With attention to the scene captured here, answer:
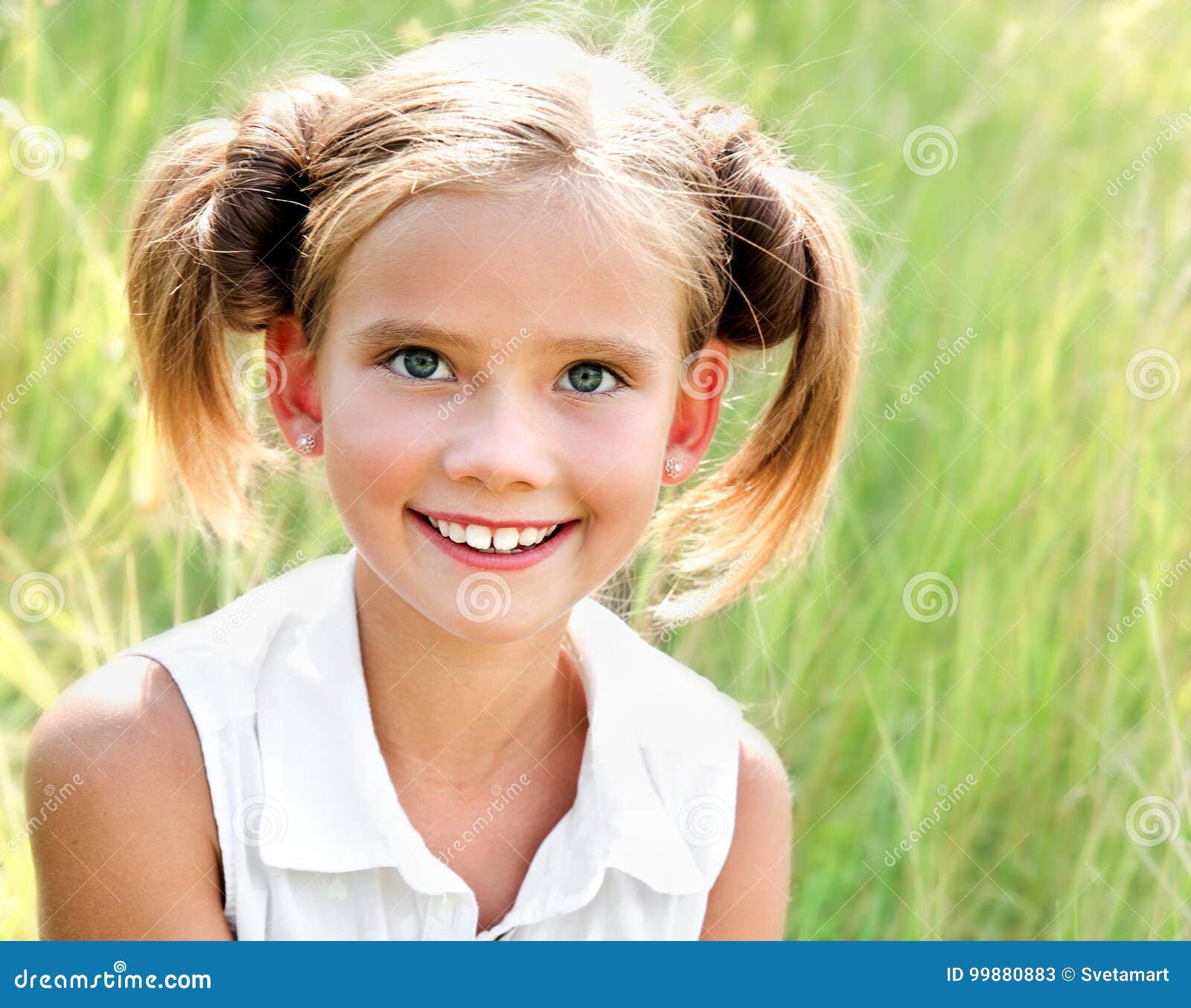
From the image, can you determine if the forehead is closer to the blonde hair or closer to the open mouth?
the blonde hair

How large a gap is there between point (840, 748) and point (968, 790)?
22cm

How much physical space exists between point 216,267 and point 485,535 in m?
0.44

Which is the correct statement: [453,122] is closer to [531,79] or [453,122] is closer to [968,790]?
[531,79]

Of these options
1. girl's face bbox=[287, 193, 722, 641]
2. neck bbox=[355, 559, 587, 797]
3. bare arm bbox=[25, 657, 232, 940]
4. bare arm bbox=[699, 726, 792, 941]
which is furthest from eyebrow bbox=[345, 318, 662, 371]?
bare arm bbox=[699, 726, 792, 941]

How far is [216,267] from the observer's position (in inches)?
64.5

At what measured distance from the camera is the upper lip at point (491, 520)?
1.47 metres

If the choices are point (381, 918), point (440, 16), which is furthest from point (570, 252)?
point (440, 16)

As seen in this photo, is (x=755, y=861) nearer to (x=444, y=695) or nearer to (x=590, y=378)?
(x=444, y=695)

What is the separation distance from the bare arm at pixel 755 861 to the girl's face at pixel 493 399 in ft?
1.25

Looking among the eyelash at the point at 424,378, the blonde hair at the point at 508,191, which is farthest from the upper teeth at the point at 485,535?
the blonde hair at the point at 508,191

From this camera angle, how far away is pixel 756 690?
2281 millimetres

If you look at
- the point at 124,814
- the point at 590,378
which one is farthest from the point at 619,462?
the point at 124,814

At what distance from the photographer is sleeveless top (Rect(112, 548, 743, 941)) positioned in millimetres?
1561

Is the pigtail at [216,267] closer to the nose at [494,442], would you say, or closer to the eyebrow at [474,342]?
the eyebrow at [474,342]
